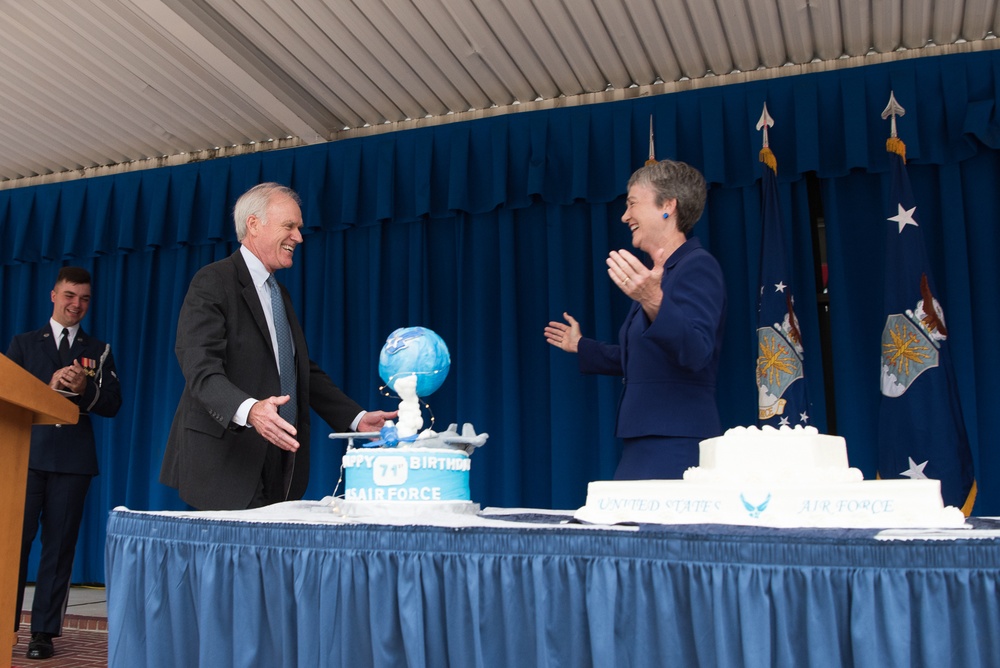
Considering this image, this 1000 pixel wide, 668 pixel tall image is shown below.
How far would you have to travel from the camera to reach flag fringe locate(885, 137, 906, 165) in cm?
374

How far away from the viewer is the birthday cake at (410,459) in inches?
56.3

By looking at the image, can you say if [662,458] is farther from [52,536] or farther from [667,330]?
[52,536]

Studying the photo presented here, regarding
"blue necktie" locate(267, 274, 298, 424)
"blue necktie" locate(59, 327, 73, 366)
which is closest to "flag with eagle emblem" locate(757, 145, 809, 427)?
"blue necktie" locate(267, 274, 298, 424)

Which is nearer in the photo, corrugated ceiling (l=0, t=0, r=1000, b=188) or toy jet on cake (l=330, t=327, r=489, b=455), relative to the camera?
toy jet on cake (l=330, t=327, r=489, b=455)

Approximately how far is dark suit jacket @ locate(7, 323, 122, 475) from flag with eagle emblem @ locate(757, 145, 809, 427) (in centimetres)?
268

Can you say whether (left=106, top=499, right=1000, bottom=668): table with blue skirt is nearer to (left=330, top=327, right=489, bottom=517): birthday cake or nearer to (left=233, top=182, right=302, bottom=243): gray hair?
(left=330, top=327, right=489, bottom=517): birthday cake

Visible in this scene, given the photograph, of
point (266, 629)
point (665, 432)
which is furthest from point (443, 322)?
point (266, 629)

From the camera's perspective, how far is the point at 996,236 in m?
3.89

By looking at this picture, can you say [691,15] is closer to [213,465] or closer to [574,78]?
[574,78]

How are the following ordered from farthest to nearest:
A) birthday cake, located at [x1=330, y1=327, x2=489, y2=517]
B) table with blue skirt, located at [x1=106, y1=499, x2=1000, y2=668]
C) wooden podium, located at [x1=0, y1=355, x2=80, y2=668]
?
wooden podium, located at [x1=0, y1=355, x2=80, y2=668], birthday cake, located at [x1=330, y1=327, x2=489, y2=517], table with blue skirt, located at [x1=106, y1=499, x2=1000, y2=668]

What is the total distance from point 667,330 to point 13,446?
6.40 ft

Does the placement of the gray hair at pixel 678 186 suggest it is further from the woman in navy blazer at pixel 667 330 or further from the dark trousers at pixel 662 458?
the dark trousers at pixel 662 458

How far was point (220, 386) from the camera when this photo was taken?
1.92 metres

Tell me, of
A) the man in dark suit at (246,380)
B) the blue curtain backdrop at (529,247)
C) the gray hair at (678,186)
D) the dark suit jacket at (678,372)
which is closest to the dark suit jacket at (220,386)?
the man in dark suit at (246,380)
